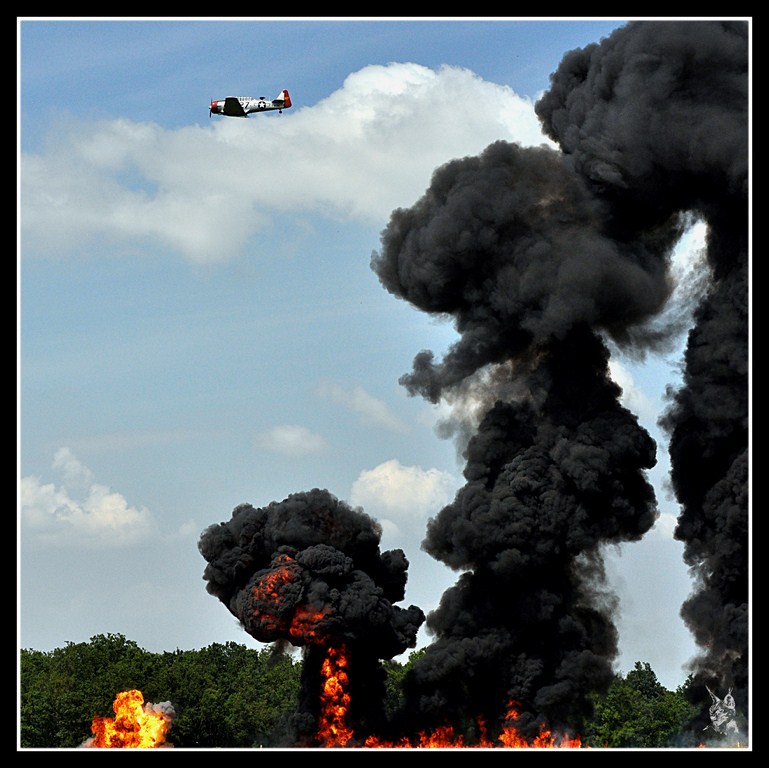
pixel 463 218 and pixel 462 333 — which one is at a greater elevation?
pixel 463 218

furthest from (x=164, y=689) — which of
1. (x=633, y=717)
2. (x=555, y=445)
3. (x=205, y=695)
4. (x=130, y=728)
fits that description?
(x=555, y=445)

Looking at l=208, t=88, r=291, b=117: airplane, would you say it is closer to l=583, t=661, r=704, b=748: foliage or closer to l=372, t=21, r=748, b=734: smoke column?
l=372, t=21, r=748, b=734: smoke column

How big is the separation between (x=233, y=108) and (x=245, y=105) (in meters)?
0.99

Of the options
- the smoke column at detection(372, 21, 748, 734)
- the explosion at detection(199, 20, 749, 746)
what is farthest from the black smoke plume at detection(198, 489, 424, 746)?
the smoke column at detection(372, 21, 748, 734)

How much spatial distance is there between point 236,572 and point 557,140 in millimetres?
26772

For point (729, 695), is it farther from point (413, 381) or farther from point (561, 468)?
point (413, 381)

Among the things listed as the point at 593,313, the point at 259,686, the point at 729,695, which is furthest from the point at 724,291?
the point at 259,686

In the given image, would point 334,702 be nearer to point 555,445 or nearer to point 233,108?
point 555,445

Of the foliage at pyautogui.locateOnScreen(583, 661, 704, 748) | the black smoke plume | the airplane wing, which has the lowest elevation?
the foliage at pyautogui.locateOnScreen(583, 661, 704, 748)

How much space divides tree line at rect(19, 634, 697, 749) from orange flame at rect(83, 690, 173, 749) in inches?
261

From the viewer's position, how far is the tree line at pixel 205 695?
333 feet

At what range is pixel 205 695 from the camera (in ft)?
343

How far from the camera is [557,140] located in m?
78.9

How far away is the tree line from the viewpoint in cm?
10156
